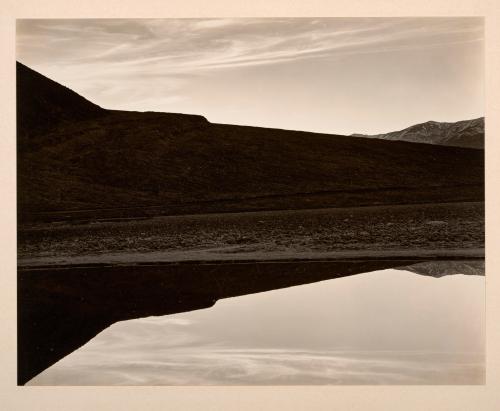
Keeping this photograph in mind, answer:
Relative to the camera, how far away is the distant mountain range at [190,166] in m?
1.90

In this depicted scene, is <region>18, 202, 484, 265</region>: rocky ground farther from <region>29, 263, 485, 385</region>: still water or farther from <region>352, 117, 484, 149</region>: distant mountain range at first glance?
<region>352, 117, 484, 149</region>: distant mountain range

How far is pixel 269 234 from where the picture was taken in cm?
191

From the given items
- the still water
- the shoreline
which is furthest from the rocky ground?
the still water

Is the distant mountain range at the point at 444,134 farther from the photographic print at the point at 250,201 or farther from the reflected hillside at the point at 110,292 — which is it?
the reflected hillside at the point at 110,292

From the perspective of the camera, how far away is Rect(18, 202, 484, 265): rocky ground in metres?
1.89

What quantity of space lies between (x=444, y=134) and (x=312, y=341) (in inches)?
39.2

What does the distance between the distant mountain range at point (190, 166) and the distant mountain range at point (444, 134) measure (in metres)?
0.03

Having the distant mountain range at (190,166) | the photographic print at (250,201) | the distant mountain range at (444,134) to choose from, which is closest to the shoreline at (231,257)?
the photographic print at (250,201)

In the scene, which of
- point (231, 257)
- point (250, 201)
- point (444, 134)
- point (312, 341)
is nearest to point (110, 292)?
point (231, 257)

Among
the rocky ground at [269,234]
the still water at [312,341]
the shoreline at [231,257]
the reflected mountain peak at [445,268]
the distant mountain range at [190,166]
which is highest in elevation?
the distant mountain range at [190,166]

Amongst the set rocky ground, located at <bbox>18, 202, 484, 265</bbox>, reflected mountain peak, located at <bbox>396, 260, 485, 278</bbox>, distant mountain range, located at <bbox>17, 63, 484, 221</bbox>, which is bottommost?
reflected mountain peak, located at <bbox>396, 260, 485, 278</bbox>

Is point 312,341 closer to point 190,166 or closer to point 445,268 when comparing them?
point 445,268

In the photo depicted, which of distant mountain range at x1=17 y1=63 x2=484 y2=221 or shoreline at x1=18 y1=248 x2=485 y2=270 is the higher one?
distant mountain range at x1=17 y1=63 x2=484 y2=221

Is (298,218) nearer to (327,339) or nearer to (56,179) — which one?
(327,339)
